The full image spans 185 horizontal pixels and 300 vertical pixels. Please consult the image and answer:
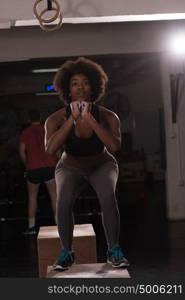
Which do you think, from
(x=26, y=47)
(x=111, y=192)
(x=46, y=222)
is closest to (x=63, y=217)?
(x=111, y=192)

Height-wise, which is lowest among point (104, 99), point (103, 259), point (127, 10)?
point (103, 259)

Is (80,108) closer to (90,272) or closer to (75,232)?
(90,272)

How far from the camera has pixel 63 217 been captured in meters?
2.70

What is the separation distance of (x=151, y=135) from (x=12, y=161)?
235cm

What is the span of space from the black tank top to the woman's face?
0.06 meters

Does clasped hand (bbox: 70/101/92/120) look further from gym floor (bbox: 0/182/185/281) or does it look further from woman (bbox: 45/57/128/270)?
gym floor (bbox: 0/182/185/281)

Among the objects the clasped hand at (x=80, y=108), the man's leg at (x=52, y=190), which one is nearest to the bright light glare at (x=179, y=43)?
the clasped hand at (x=80, y=108)

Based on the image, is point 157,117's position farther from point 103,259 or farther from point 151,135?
point 103,259

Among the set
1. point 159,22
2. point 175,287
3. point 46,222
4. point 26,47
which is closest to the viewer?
point 175,287

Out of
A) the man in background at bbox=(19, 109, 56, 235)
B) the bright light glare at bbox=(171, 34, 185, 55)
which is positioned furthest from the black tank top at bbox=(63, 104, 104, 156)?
the man in background at bbox=(19, 109, 56, 235)

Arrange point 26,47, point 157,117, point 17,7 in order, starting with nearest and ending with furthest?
1. point 17,7
2. point 26,47
3. point 157,117

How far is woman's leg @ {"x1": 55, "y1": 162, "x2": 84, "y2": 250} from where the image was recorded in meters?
2.69

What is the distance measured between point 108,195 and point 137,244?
278cm

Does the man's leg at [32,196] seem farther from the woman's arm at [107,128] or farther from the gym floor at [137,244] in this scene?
A: the woman's arm at [107,128]
